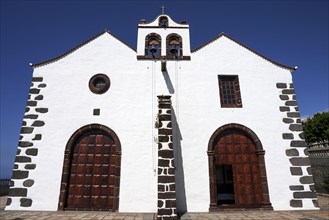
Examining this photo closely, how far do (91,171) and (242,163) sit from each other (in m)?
6.46

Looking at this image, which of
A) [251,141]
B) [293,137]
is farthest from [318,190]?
[251,141]

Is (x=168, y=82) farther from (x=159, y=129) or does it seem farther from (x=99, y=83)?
(x=99, y=83)

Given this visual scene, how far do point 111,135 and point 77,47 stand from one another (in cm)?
484

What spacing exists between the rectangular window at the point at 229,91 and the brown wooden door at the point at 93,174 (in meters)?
5.49

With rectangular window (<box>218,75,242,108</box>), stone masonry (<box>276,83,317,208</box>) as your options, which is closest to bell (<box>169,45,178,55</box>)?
rectangular window (<box>218,75,242,108</box>)

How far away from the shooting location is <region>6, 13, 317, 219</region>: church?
8148 mm

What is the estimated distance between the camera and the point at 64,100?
9195 millimetres

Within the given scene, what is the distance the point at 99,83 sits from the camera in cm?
968

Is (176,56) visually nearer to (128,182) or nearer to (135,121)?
(135,121)

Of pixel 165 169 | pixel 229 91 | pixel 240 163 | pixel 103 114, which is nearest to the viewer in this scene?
pixel 165 169

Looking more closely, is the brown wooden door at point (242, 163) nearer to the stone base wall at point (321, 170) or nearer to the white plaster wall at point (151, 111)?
the white plaster wall at point (151, 111)

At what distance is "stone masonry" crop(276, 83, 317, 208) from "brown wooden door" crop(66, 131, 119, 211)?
7.39 m

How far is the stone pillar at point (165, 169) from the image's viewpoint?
6.83m

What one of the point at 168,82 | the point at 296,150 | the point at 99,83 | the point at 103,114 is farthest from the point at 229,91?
the point at 99,83
